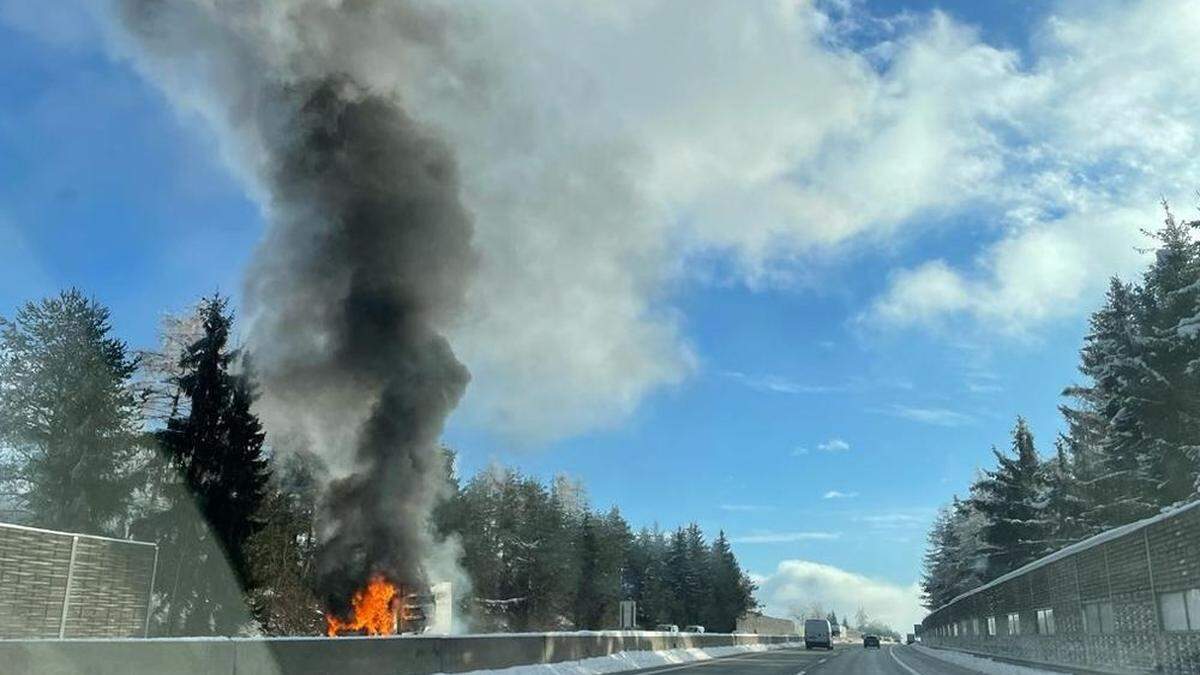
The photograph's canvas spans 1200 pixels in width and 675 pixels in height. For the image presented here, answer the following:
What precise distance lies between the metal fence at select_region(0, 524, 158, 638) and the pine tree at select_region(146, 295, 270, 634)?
21147 millimetres

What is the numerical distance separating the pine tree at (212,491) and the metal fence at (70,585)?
69.4 feet

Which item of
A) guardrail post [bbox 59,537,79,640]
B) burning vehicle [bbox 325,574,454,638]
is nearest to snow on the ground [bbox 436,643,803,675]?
guardrail post [bbox 59,537,79,640]

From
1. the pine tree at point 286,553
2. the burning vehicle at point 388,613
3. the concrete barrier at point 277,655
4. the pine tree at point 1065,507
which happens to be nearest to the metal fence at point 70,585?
the concrete barrier at point 277,655

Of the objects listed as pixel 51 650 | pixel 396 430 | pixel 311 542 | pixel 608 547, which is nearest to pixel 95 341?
pixel 396 430

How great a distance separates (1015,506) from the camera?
184 feet

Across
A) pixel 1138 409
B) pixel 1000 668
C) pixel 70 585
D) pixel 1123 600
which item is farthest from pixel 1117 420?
pixel 70 585

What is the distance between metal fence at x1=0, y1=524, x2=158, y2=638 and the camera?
1223 cm

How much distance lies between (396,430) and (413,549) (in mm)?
4884

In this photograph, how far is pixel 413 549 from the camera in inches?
1383

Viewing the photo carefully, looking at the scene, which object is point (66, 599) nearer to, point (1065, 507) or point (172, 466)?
point (172, 466)

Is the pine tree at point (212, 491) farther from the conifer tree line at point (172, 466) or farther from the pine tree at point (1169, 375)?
the pine tree at point (1169, 375)

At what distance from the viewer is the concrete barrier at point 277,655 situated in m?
9.58

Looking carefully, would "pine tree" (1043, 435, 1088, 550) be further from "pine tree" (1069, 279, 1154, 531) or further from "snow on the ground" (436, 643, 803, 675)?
"snow on the ground" (436, 643, 803, 675)

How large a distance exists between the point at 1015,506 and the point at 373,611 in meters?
41.5
